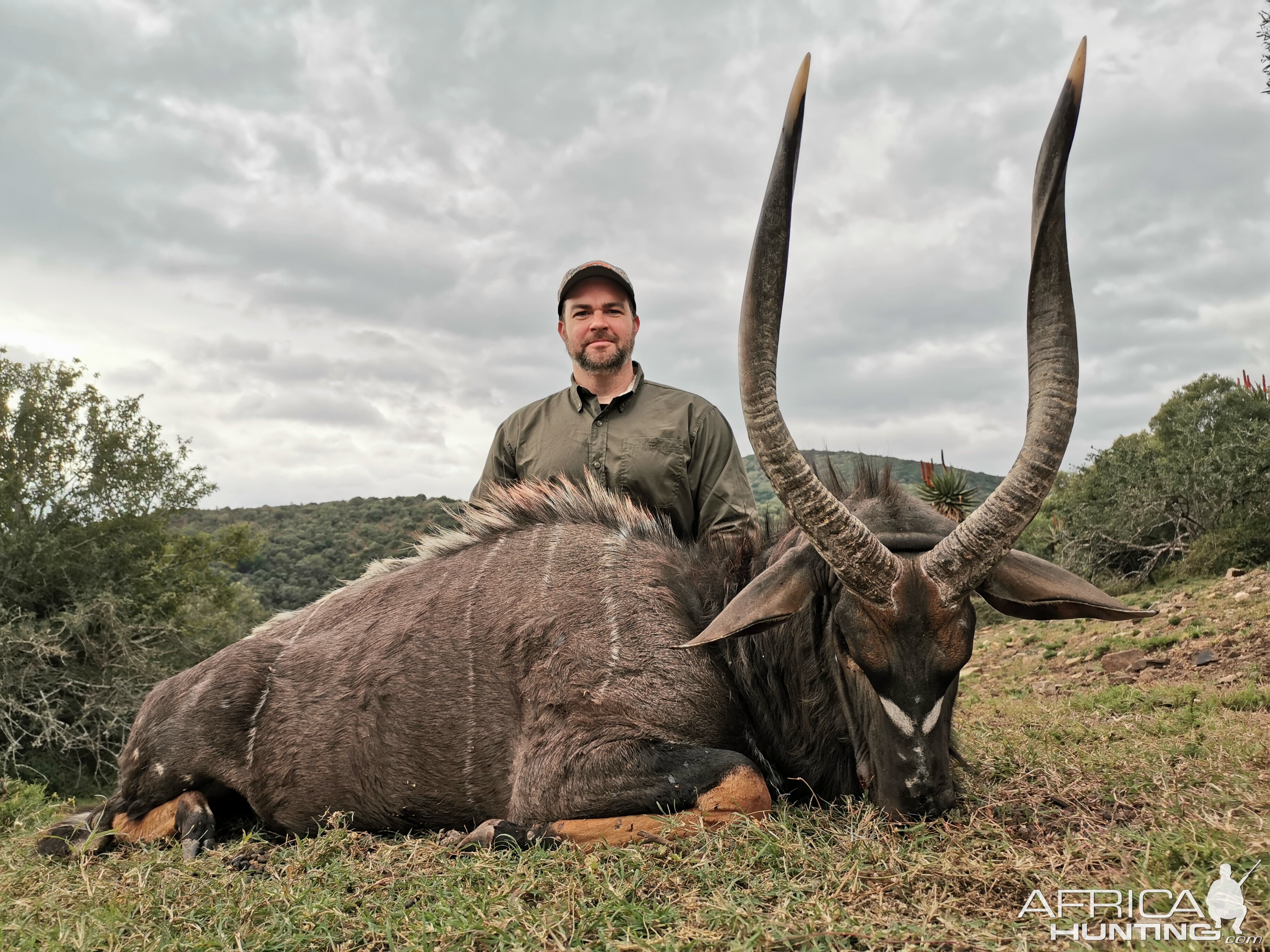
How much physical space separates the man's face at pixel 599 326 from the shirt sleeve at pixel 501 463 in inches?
31.9

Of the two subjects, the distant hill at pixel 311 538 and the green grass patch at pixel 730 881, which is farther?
the distant hill at pixel 311 538

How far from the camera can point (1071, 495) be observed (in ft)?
99.8

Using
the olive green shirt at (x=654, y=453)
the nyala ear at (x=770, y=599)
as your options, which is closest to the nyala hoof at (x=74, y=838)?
the olive green shirt at (x=654, y=453)

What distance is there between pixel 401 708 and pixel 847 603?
2.40m

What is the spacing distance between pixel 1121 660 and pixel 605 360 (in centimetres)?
882

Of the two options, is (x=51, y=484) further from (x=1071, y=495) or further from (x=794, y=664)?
(x=1071, y=495)

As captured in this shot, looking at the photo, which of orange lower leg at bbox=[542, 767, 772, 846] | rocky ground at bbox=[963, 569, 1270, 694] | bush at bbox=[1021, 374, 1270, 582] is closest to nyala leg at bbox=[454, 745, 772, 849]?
orange lower leg at bbox=[542, 767, 772, 846]

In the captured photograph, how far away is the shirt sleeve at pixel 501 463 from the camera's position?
6.52m

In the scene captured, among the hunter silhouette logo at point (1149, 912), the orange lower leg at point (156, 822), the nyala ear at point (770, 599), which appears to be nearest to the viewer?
the hunter silhouette logo at point (1149, 912)

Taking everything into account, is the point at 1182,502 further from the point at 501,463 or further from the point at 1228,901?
the point at 1228,901

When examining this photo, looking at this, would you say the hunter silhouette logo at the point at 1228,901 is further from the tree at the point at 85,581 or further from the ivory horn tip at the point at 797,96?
the tree at the point at 85,581

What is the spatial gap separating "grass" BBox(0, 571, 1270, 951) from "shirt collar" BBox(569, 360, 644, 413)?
3090 millimetres

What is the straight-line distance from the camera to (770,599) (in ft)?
11.4

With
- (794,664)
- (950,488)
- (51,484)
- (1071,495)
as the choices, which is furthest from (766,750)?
(1071,495)
